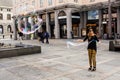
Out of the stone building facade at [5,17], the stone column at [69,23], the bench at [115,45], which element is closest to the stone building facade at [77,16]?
the stone column at [69,23]

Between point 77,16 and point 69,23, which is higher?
point 77,16

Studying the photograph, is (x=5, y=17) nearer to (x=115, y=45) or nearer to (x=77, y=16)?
(x=77, y=16)

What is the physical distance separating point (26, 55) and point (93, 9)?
2088 centimetres

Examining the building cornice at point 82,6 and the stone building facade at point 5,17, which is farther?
the stone building facade at point 5,17

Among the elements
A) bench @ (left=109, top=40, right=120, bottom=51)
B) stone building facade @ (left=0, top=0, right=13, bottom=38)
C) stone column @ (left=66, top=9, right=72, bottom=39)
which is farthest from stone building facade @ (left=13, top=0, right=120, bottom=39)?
stone building facade @ (left=0, top=0, right=13, bottom=38)

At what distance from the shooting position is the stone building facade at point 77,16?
108 ft

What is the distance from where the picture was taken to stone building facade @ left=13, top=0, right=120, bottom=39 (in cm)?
3278

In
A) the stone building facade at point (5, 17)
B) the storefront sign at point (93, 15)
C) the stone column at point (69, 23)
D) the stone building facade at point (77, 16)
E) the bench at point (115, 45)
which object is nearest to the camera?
the bench at point (115, 45)

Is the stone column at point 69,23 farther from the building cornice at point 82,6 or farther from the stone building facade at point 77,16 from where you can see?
the building cornice at point 82,6

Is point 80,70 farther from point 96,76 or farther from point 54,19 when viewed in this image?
point 54,19

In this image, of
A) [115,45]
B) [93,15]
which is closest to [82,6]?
[93,15]

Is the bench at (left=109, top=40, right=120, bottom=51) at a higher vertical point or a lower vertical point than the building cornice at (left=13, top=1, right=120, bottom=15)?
lower

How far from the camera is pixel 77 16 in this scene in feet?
127

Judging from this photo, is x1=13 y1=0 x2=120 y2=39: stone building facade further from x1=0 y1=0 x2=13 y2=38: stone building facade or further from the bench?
x1=0 y1=0 x2=13 y2=38: stone building facade
